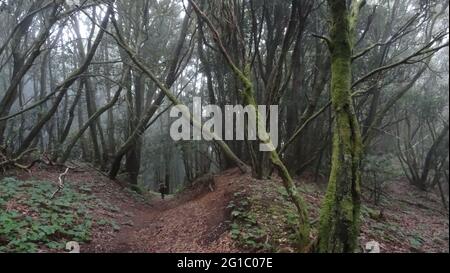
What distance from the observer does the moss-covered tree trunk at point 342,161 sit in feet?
15.2

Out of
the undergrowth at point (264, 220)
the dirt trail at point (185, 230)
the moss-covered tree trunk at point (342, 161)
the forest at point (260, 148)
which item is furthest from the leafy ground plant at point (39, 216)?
the moss-covered tree trunk at point (342, 161)

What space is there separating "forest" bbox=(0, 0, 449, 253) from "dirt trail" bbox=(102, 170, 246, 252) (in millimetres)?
46

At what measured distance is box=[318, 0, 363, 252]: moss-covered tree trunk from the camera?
4.64 meters

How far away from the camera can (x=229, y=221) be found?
23.4ft

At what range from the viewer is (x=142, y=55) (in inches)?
500

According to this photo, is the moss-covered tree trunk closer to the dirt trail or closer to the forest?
the forest

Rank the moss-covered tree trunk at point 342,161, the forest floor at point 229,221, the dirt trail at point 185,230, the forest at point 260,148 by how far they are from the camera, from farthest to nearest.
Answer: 1. the dirt trail at point 185,230
2. the forest floor at point 229,221
3. the forest at point 260,148
4. the moss-covered tree trunk at point 342,161

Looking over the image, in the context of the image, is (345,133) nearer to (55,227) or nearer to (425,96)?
(55,227)

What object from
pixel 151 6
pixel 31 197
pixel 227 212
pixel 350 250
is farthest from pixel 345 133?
pixel 151 6

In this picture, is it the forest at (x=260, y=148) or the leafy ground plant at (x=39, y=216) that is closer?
the forest at (x=260, y=148)

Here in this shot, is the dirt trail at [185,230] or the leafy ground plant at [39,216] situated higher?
the leafy ground plant at [39,216]

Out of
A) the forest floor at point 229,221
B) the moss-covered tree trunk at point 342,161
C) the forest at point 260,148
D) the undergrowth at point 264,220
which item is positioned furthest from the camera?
the forest floor at point 229,221

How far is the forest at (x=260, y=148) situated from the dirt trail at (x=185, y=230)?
46 millimetres

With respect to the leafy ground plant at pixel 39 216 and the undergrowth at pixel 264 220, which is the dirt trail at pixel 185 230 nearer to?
the undergrowth at pixel 264 220
